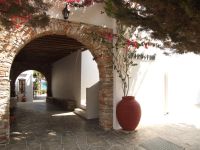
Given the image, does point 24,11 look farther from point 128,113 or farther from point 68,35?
point 128,113

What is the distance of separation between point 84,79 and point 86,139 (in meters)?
5.31

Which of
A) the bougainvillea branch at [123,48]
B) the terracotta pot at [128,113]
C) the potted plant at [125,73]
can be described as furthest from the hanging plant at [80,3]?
the terracotta pot at [128,113]

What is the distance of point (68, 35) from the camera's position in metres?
6.18

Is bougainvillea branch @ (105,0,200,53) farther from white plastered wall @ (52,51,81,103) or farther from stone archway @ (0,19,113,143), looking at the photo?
white plastered wall @ (52,51,81,103)

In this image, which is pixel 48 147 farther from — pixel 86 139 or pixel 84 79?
pixel 84 79

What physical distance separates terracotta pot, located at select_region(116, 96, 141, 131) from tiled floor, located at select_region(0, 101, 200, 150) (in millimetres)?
227

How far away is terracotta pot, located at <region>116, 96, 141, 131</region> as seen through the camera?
6.32 metres

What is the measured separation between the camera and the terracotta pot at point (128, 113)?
20.7ft

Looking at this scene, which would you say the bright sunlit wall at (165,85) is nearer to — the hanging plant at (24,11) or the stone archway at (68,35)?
the stone archway at (68,35)

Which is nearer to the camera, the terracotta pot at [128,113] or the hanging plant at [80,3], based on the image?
the hanging plant at [80,3]

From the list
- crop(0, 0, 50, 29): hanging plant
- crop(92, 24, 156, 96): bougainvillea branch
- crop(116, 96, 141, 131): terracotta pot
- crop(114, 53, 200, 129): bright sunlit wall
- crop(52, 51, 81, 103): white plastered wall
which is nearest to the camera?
crop(0, 0, 50, 29): hanging plant

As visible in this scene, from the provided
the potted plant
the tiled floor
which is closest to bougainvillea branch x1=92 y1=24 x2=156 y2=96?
the potted plant

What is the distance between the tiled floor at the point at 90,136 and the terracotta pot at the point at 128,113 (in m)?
0.23

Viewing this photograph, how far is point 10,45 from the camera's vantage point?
17.3ft
